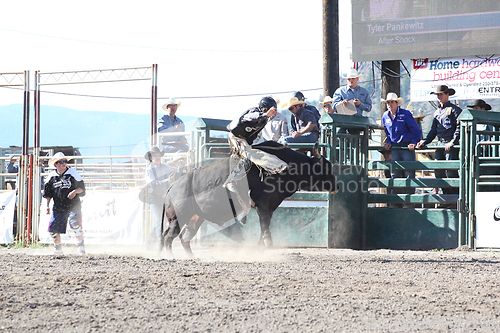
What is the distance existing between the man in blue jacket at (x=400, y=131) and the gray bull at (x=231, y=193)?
7.61 feet

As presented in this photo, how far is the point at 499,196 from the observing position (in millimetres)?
9227

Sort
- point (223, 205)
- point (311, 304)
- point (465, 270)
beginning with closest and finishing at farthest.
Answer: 1. point (311, 304)
2. point (465, 270)
3. point (223, 205)

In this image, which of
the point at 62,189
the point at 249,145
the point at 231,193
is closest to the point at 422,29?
the point at 249,145

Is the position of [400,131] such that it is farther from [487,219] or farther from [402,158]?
[487,219]

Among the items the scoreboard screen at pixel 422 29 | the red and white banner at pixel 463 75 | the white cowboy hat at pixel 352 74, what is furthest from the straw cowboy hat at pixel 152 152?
the red and white banner at pixel 463 75

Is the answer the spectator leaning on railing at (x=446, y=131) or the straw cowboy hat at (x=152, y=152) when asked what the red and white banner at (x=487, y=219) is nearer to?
the spectator leaning on railing at (x=446, y=131)

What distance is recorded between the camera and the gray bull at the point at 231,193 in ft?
26.2

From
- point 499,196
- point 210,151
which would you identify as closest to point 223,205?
point 210,151

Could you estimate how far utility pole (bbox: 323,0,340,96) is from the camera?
1301 cm

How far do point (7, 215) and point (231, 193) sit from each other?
22.8ft

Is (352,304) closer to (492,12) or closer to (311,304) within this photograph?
(311,304)

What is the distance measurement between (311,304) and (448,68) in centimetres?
1386

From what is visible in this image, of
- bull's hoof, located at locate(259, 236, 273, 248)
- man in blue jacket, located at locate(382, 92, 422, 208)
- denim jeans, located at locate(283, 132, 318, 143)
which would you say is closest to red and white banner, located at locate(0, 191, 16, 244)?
denim jeans, located at locate(283, 132, 318, 143)

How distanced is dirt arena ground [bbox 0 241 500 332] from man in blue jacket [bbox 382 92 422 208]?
124 inches
